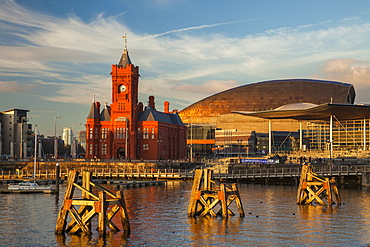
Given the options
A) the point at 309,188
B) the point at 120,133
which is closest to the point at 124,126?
the point at 120,133

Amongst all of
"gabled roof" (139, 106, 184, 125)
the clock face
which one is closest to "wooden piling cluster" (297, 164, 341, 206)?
"gabled roof" (139, 106, 184, 125)

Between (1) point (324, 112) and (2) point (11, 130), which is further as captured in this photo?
(2) point (11, 130)

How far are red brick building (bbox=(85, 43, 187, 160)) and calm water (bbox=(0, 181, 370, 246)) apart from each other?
67.5 meters

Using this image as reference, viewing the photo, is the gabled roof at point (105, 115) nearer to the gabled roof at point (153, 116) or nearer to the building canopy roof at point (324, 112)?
the gabled roof at point (153, 116)

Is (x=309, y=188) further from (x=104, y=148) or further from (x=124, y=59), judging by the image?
(x=124, y=59)

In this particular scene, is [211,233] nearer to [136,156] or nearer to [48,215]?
[48,215]

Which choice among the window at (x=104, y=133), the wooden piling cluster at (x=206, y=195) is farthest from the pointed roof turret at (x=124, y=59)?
the wooden piling cluster at (x=206, y=195)

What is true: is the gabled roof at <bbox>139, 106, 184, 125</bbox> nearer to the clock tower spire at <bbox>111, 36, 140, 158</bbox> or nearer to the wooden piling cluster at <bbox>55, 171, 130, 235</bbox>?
the clock tower spire at <bbox>111, 36, 140, 158</bbox>

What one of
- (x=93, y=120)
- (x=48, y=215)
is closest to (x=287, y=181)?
(x=48, y=215)

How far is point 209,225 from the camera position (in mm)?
44250

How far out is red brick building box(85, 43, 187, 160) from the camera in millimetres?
135750

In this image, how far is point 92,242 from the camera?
37.4m

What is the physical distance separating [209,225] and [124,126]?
93428mm

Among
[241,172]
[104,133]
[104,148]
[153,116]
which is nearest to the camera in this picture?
[241,172]
